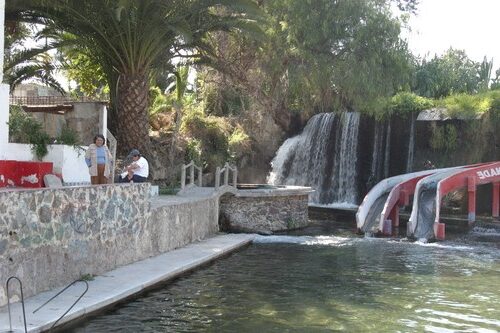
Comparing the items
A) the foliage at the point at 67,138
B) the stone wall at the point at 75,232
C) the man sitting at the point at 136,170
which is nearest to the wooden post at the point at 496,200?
the stone wall at the point at 75,232

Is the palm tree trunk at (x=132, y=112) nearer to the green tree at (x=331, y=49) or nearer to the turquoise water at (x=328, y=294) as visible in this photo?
the green tree at (x=331, y=49)

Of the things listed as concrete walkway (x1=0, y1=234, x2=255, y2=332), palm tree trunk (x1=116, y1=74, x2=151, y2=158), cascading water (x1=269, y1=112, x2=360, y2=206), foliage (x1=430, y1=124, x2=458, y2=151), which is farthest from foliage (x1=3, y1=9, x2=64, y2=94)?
foliage (x1=430, y1=124, x2=458, y2=151)

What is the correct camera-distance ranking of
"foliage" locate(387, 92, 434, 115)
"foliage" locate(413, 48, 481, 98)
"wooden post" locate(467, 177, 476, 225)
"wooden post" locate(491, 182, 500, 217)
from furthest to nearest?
"foliage" locate(413, 48, 481, 98) → "foliage" locate(387, 92, 434, 115) → "wooden post" locate(491, 182, 500, 217) → "wooden post" locate(467, 177, 476, 225)

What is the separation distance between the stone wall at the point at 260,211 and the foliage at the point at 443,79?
2018cm

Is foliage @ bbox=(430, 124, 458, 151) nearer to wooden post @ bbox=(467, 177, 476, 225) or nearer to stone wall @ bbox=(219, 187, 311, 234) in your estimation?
wooden post @ bbox=(467, 177, 476, 225)

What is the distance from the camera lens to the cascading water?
27.9m

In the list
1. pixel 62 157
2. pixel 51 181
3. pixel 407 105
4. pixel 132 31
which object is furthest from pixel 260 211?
pixel 407 105

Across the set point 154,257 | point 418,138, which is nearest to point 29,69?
point 154,257

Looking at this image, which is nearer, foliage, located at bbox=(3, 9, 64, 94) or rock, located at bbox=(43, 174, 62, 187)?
rock, located at bbox=(43, 174, 62, 187)

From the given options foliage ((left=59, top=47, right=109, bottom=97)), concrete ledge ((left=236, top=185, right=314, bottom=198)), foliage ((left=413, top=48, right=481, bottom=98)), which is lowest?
concrete ledge ((left=236, top=185, right=314, bottom=198))

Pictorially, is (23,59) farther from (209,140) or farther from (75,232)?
(209,140)

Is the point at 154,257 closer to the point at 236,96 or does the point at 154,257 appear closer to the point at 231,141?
the point at 231,141

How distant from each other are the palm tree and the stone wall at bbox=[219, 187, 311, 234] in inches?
129

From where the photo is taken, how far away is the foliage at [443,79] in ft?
124
